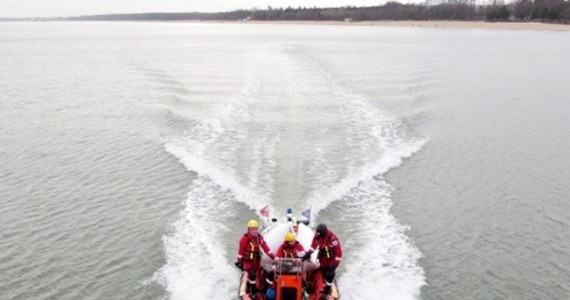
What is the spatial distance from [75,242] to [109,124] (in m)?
10.5

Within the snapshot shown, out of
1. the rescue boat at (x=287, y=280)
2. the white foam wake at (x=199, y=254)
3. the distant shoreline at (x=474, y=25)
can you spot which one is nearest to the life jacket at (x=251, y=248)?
the rescue boat at (x=287, y=280)

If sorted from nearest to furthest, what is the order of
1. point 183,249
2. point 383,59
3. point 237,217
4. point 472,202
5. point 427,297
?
point 427,297
point 183,249
point 237,217
point 472,202
point 383,59

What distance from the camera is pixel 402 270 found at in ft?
35.9

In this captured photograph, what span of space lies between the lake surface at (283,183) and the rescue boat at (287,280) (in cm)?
68

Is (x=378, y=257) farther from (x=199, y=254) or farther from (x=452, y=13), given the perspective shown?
(x=452, y=13)

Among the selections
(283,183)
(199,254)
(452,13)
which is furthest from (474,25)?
(199,254)

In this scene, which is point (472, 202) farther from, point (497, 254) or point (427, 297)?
point (427, 297)

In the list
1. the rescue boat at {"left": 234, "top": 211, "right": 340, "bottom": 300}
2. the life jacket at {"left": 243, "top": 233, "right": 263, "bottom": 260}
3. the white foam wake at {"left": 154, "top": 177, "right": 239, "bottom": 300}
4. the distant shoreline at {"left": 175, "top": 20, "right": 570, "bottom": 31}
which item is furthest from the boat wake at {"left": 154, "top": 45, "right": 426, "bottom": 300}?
the distant shoreline at {"left": 175, "top": 20, "right": 570, "bottom": 31}

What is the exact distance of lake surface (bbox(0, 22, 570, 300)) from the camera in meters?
10.9

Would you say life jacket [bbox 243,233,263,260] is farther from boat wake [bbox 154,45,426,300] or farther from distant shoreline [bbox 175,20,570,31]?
distant shoreline [bbox 175,20,570,31]

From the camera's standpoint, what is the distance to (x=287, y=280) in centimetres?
903

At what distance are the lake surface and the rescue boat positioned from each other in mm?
677

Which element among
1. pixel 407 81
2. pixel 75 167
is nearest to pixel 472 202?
pixel 75 167

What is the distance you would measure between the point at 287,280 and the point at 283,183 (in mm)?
6206
